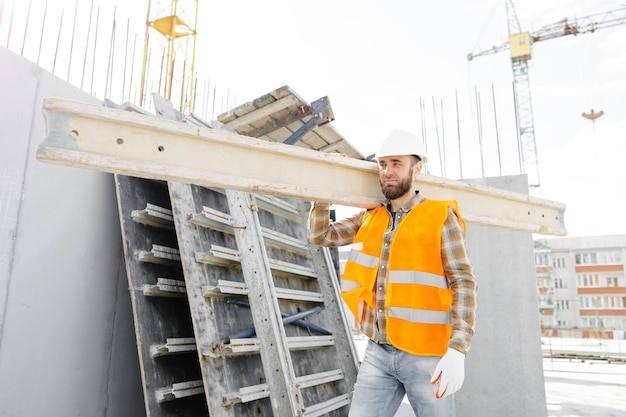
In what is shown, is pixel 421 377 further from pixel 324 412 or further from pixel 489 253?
pixel 489 253

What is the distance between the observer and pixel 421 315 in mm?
2289

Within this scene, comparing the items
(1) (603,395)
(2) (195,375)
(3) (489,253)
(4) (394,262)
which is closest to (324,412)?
(2) (195,375)

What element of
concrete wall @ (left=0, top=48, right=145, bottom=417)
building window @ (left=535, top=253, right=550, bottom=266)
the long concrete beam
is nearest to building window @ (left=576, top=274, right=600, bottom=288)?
building window @ (left=535, top=253, right=550, bottom=266)

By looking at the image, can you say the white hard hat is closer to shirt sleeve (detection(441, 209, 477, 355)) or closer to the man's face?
the man's face

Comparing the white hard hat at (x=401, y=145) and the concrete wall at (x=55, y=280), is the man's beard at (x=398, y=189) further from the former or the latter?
the concrete wall at (x=55, y=280)

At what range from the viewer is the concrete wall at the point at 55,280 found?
3.40 meters

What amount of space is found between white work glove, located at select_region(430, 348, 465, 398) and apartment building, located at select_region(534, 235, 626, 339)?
50833mm

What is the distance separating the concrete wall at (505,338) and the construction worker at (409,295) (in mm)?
3277

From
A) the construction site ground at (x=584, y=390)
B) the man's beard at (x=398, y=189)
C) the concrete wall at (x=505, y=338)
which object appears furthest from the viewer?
the construction site ground at (x=584, y=390)

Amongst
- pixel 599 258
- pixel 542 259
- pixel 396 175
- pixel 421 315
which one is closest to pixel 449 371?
pixel 421 315

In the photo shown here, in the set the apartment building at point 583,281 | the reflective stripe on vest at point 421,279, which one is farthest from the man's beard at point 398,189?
the apartment building at point 583,281

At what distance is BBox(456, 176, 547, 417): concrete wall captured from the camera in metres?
5.18

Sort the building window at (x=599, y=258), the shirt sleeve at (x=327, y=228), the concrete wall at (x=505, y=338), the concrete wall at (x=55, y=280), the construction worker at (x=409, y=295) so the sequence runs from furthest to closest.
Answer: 1. the building window at (x=599, y=258)
2. the concrete wall at (x=505, y=338)
3. the concrete wall at (x=55, y=280)
4. the shirt sleeve at (x=327, y=228)
5. the construction worker at (x=409, y=295)

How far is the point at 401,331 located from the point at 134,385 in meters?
3.02
